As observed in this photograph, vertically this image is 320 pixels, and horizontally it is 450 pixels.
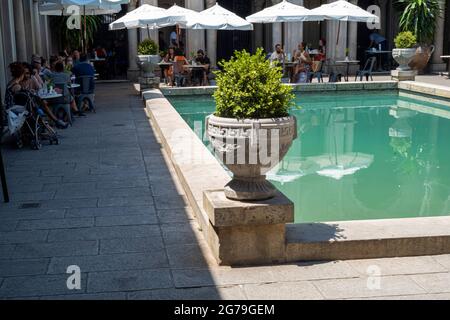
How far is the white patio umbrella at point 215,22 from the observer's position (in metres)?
17.6

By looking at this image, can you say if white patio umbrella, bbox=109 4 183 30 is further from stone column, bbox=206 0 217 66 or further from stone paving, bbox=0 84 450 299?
stone paving, bbox=0 84 450 299

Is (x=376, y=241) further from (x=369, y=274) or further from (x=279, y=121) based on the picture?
(x=279, y=121)

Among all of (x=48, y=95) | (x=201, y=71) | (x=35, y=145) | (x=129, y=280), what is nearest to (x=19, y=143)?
(x=35, y=145)

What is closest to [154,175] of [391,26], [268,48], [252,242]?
[252,242]

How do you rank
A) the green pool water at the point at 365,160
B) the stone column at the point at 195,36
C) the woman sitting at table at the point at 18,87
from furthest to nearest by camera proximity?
the stone column at the point at 195,36
the woman sitting at table at the point at 18,87
the green pool water at the point at 365,160

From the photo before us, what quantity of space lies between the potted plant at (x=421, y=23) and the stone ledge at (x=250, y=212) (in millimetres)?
18801

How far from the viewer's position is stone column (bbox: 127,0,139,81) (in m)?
21.3

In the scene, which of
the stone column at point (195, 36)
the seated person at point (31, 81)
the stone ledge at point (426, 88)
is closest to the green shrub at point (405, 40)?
the stone ledge at point (426, 88)

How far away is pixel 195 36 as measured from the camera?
21531 millimetres

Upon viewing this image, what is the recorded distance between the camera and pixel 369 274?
4.38 m

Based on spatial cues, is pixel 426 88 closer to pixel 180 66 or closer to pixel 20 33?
pixel 180 66

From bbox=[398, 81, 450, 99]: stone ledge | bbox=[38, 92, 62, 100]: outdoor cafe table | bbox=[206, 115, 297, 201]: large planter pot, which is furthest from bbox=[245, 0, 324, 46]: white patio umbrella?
bbox=[206, 115, 297, 201]: large planter pot

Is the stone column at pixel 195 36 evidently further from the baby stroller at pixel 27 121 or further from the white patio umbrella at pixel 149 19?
the baby stroller at pixel 27 121

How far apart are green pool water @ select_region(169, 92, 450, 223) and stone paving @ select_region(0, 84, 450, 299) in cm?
201
